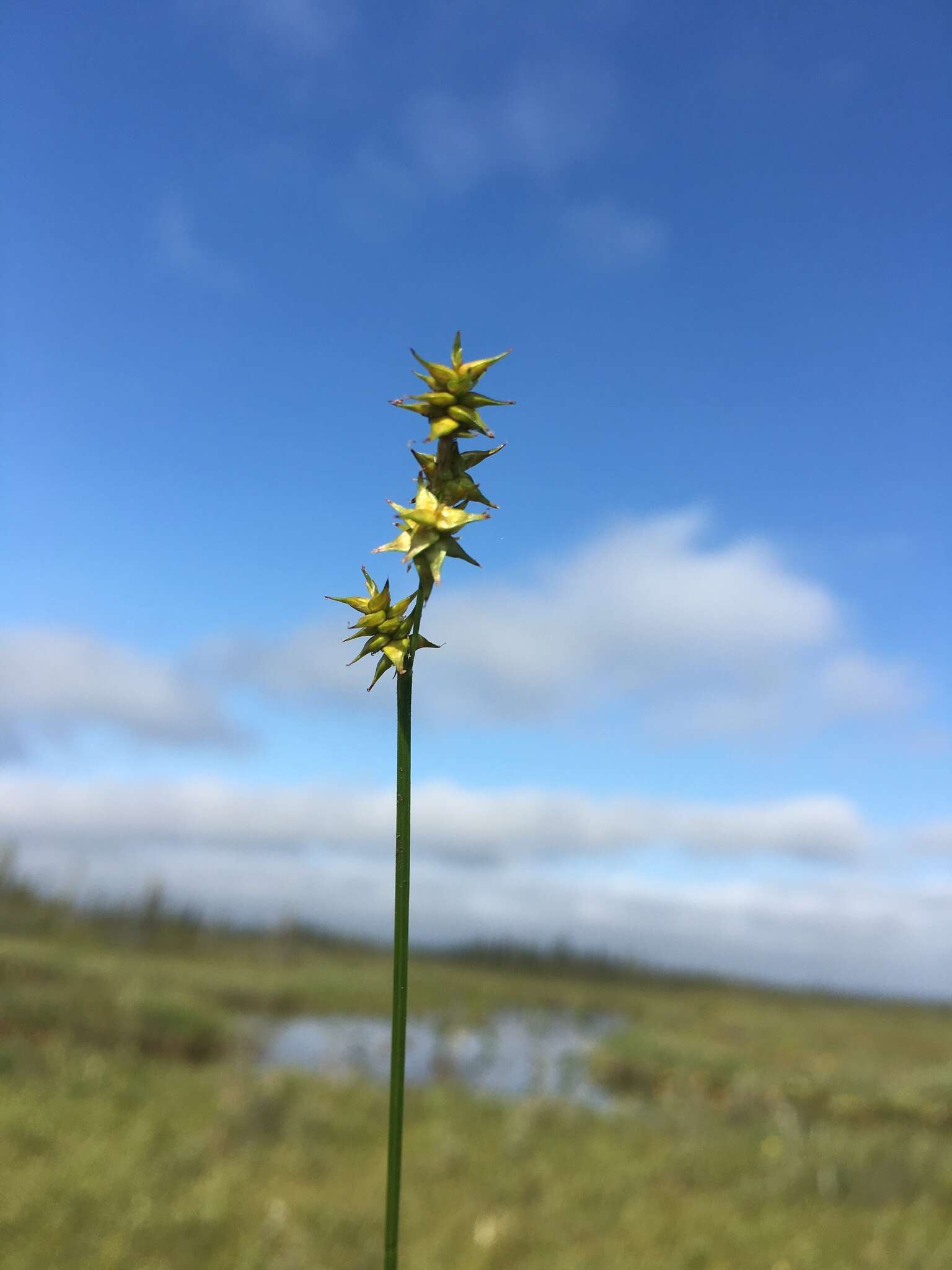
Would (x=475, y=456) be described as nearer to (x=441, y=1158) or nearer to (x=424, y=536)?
(x=424, y=536)

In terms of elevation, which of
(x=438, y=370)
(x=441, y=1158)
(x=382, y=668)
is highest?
(x=438, y=370)

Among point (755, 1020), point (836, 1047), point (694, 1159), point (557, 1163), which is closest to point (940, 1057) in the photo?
point (836, 1047)

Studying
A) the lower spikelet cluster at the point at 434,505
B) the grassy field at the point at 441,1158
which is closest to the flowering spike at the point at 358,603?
the lower spikelet cluster at the point at 434,505

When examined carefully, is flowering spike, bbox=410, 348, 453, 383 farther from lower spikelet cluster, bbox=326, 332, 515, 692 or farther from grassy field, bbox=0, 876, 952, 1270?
grassy field, bbox=0, 876, 952, 1270

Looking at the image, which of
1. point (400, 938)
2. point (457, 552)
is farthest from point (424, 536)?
point (400, 938)

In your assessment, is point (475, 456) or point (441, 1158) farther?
point (441, 1158)

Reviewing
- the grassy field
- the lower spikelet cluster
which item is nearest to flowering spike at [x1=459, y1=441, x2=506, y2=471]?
the lower spikelet cluster

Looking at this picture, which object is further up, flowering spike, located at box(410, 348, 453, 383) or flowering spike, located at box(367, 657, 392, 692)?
flowering spike, located at box(410, 348, 453, 383)
